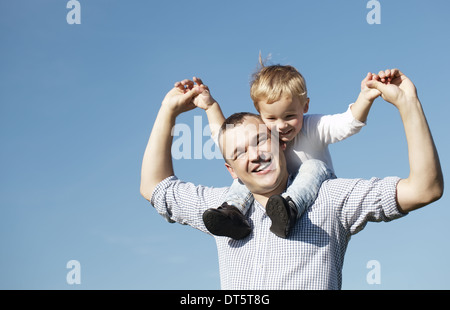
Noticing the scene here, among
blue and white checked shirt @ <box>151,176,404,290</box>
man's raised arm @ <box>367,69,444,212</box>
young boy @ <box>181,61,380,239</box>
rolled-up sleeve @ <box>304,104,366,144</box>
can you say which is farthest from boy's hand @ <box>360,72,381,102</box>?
blue and white checked shirt @ <box>151,176,404,290</box>

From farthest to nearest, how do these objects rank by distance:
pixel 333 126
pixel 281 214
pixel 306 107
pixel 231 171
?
pixel 306 107 < pixel 333 126 < pixel 231 171 < pixel 281 214

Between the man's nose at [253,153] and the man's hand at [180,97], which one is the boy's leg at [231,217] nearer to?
the man's nose at [253,153]

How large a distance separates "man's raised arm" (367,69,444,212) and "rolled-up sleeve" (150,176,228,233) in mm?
1303

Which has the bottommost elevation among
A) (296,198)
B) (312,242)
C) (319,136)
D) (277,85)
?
(312,242)

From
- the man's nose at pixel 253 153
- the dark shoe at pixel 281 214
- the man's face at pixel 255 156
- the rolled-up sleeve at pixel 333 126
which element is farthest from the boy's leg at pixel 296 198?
the rolled-up sleeve at pixel 333 126

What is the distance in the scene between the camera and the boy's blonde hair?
4156mm

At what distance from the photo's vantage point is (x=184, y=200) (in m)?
3.70

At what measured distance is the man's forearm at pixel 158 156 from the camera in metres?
3.82

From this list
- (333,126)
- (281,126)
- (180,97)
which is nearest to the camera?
(180,97)

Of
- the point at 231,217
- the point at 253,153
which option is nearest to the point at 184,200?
the point at 231,217

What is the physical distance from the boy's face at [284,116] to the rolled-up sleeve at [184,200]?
700mm

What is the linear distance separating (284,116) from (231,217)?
119 centimetres

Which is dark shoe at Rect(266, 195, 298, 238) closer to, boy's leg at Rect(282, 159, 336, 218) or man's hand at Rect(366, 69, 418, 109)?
boy's leg at Rect(282, 159, 336, 218)

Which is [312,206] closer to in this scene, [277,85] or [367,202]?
[367,202]
